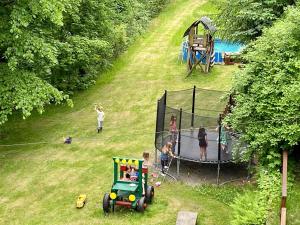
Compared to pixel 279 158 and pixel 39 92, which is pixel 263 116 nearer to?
pixel 279 158

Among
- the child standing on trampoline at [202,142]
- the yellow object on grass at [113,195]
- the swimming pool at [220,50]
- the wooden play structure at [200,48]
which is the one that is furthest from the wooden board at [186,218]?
the swimming pool at [220,50]

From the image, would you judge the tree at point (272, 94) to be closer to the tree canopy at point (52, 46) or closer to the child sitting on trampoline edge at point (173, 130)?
the child sitting on trampoline edge at point (173, 130)

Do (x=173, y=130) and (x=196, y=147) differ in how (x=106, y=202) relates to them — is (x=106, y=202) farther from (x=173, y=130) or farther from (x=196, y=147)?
(x=196, y=147)

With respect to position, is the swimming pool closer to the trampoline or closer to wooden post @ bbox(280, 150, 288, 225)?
the trampoline

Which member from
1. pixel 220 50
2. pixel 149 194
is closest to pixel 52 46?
pixel 149 194

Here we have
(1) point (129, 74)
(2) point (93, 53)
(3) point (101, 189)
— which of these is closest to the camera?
(3) point (101, 189)

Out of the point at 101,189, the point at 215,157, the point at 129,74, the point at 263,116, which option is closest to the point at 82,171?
the point at 101,189
